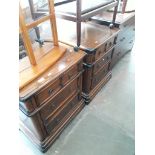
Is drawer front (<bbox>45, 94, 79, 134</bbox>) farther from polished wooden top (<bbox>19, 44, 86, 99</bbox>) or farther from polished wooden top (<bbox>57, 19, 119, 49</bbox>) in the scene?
polished wooden top (<bbox>57, 19, 119, 49</bbox>)

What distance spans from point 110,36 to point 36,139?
4.62 ft

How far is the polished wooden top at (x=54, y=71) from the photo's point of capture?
1.00 meters

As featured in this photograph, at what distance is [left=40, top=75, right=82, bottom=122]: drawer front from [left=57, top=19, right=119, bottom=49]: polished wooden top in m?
0.40

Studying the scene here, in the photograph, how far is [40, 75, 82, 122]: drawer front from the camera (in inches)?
48.8

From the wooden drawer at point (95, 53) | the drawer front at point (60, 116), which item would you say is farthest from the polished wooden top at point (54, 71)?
the drawer front at point (60, 116)

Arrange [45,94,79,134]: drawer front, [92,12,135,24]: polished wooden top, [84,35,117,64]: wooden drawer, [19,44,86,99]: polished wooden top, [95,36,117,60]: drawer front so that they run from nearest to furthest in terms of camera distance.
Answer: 1. [19,44,86,99]: polished wooden top
2. [45,94,79,134]: drawer front
3. [84,35,117,64]: wooden drawer
4. [95,36,117,60]: drawer front
5. [92,12,135,24]: polished wooden top

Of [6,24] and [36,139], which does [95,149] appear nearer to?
[36,139]

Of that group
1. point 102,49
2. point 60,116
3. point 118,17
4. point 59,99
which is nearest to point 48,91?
point 59,99

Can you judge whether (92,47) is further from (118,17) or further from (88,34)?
(118,17)

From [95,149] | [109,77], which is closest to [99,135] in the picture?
[95,149]

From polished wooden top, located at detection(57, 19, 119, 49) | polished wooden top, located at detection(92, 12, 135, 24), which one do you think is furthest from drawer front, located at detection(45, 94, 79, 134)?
polished wooden top, located at detection(92, 12, 135, 24)

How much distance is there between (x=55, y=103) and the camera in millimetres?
1314

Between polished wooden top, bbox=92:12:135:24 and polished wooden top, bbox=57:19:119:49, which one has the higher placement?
polished wooden top, bbox=92:12:135:24

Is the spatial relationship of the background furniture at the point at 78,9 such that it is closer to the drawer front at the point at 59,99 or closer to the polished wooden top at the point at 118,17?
the polished wooden top at the point at 118,17
